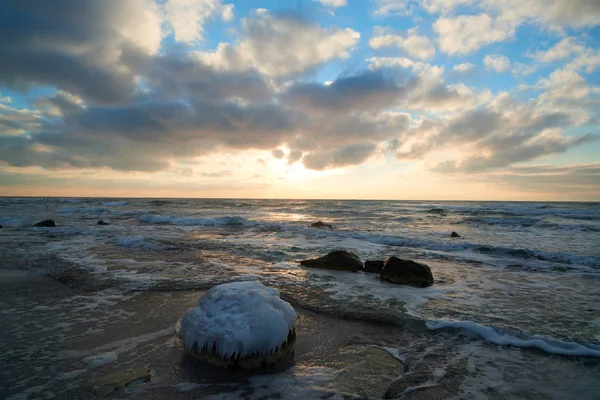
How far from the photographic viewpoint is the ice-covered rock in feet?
10.7

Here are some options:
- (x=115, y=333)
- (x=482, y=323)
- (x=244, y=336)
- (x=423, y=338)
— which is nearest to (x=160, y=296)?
(x=115, y=333)

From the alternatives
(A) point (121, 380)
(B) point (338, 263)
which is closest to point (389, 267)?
(B) point (338, 263)

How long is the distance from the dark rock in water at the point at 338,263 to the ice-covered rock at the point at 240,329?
456 cm

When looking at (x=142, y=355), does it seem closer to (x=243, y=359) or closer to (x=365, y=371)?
(x=243, y=359)

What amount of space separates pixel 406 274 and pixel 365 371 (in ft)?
13.4

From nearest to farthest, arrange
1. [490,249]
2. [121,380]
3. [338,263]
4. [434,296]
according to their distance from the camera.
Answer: [121,380] < [434,296] < [338,263] < [490,249]

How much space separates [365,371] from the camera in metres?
3.29

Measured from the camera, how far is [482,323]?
4609 mm

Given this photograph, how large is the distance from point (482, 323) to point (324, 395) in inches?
120

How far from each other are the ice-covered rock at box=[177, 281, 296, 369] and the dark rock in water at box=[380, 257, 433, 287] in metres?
3.98

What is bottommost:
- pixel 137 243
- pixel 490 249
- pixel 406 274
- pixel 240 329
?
pixel 137 243

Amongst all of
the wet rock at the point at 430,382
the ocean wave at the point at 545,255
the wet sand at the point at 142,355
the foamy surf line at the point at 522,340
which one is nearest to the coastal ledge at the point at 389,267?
the foamy surf line at the point at 522,340

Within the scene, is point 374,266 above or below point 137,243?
above

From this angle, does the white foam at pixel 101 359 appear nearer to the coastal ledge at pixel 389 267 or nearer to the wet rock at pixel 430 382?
the wet rock at pixel 430 382
